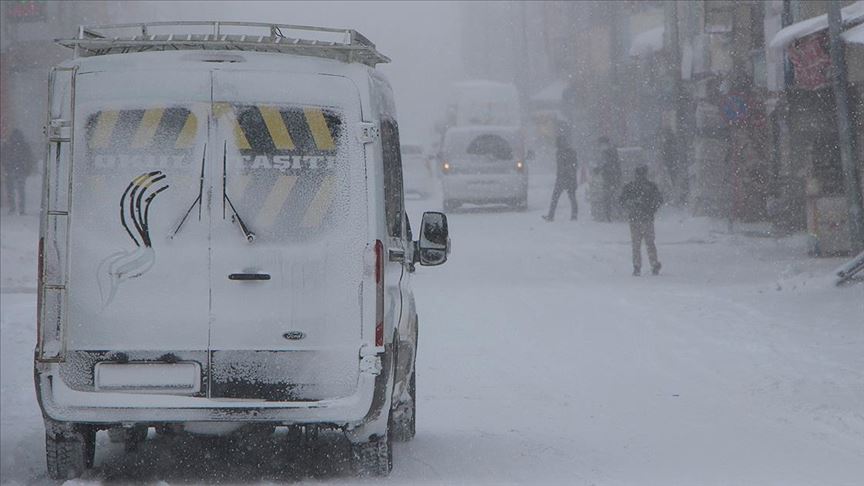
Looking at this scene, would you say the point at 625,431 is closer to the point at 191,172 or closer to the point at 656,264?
the point at 191,172

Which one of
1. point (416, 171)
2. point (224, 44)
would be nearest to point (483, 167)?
point (416, 171)

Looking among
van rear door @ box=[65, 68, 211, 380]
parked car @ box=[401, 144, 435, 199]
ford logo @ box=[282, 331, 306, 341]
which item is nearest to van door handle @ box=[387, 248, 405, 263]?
ford logo @ box=[282, 331, 306, 341]

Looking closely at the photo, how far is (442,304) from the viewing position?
55.9 ft

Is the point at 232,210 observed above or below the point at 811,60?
below

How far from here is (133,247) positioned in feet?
22.8

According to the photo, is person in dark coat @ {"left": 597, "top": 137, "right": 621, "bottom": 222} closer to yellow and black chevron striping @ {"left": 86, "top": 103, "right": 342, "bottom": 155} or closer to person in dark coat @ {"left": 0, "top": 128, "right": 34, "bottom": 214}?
person in dark coat @ {"left": 0, "top": 128, "right": 34, "bottom": 214}

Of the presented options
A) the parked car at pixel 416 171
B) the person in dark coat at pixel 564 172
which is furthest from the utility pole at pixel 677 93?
the parked car at pixel 416 171

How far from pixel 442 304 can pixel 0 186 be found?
26302mm

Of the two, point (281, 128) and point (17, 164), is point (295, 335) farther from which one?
point (17, 164)

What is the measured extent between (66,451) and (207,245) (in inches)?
49.7

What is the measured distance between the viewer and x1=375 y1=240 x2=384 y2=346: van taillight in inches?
278

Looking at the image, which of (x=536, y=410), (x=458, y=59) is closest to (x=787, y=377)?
(x=536, y=410)

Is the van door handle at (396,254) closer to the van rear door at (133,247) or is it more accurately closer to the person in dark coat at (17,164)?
the van rear door at (133,247)

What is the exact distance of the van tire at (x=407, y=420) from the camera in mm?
8742
